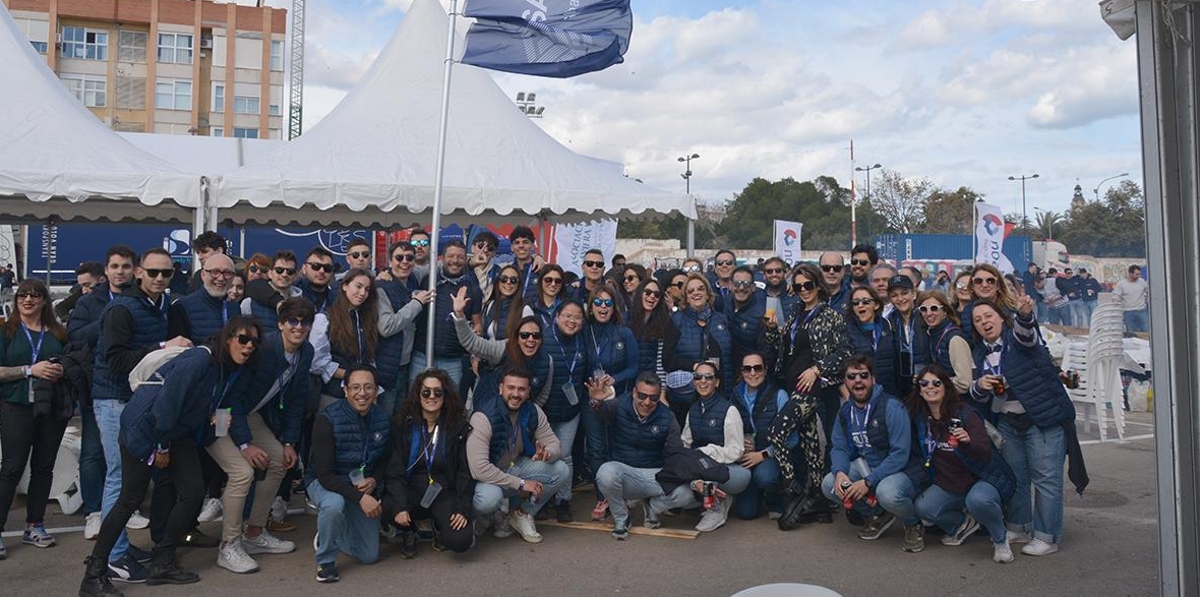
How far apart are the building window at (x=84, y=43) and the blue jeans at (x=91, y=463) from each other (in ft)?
197

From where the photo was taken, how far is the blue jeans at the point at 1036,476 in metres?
5.35

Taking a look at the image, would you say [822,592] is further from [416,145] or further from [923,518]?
[416,145]

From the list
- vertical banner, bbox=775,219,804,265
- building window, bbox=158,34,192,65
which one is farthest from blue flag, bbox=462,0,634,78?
building window, bbox=158,34,192,65

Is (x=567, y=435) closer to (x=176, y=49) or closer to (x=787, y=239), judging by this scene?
(x=787, y=239)

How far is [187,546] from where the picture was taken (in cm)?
546

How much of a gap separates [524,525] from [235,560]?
69.0 inches

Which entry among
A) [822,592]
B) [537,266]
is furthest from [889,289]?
[822,592]

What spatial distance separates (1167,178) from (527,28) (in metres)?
4.61

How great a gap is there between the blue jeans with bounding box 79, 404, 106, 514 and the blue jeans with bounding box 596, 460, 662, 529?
3169mm

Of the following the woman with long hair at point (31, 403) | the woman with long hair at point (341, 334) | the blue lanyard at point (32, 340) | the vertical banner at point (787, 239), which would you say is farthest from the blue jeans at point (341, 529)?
the vertical banner at point (787, 239)

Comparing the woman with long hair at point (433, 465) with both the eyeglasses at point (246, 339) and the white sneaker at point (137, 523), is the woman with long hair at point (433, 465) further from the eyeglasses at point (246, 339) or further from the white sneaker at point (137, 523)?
the white sneaker at point (137, 523)

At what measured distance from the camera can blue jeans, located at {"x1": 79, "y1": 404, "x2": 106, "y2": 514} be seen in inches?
221

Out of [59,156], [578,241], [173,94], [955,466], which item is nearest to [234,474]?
[955,466]

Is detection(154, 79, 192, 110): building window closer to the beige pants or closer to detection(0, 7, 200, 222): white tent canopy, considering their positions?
detection(0, 7, 200, 222): white tent canopy
